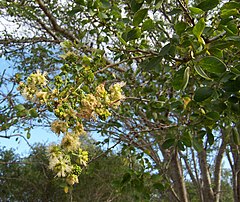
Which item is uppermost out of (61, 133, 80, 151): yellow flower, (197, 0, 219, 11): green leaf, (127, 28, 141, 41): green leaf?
(197, 0, 219, 11): green leaf

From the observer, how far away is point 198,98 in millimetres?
692

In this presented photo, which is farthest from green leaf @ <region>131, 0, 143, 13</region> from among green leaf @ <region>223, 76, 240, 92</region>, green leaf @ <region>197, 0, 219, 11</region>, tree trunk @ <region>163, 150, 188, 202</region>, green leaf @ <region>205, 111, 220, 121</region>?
tree trunk @ <region>163, 150, 188, 202</region>

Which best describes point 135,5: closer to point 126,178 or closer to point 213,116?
point 213,116

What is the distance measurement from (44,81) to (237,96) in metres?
0.50

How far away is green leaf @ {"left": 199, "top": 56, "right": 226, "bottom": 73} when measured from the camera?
24.0 inches

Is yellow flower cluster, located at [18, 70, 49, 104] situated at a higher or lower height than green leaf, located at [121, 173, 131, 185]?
higher

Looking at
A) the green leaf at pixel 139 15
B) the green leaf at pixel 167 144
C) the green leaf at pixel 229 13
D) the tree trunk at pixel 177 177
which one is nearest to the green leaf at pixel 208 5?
the green leaf at pixel 229 13

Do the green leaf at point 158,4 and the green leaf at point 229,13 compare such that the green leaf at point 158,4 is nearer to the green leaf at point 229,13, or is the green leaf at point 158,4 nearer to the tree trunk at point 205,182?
the green leaf at point 229,13

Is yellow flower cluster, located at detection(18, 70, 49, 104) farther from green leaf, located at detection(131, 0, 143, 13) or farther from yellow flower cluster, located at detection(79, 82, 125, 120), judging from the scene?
green leaf, located at detection(131, 0, 143, 13)

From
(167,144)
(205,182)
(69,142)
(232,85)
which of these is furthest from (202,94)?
(205,182)

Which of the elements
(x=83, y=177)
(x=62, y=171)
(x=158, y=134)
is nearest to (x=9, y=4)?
(x=158, y=134)

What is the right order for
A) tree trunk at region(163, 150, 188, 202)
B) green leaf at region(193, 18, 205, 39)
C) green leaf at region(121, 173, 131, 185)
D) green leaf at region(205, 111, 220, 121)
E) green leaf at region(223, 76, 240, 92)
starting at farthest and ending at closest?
1. tree trunk at region(163, 150, 188, 202)
2. green leaf at region(121, 173, 131, 185)
3. green leaf at region(205, 111, 220, 121)
4. green leaf at region(223, 76, 240, 92)
5. green leaf at region(193, 18, 205, 39)

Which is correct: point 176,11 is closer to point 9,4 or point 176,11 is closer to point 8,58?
point 9,4

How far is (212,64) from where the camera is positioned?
24.1 inches
